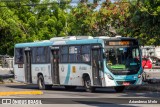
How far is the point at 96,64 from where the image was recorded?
26.3m

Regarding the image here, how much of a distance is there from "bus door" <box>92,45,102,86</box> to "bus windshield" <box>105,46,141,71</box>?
442 mm

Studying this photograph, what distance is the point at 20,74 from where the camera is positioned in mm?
33000

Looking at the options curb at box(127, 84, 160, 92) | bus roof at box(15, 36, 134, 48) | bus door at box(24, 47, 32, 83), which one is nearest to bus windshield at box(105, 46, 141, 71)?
bus roof at box(15, 36, 134, 48)

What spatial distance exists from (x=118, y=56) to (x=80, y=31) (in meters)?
13.6

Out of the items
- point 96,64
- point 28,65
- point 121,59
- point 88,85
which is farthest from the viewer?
point 28,65

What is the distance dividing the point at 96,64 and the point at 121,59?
1298 mm

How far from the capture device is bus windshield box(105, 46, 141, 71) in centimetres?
2594

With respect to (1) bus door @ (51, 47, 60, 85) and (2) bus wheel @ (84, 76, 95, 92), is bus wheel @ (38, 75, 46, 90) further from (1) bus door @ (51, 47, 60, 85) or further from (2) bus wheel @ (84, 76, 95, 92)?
(2) bus wheel @ (84, 76, 95, 92)

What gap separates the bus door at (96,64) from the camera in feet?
85.6

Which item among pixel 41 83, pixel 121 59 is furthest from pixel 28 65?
pixel 121 59

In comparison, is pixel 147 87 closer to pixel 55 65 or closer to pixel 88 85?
pixel 88 85

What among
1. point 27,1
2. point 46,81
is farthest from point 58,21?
point 46,81

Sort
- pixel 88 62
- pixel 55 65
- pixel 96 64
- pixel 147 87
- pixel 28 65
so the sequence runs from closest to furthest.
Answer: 1. pixel 96 64
2. pixel 88 62
3. pixel 147 87
4. pixel 55 65
5. pixel 28 65

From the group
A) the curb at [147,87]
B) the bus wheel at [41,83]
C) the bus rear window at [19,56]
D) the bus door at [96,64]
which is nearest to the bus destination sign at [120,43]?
the bus door at [96,64]
